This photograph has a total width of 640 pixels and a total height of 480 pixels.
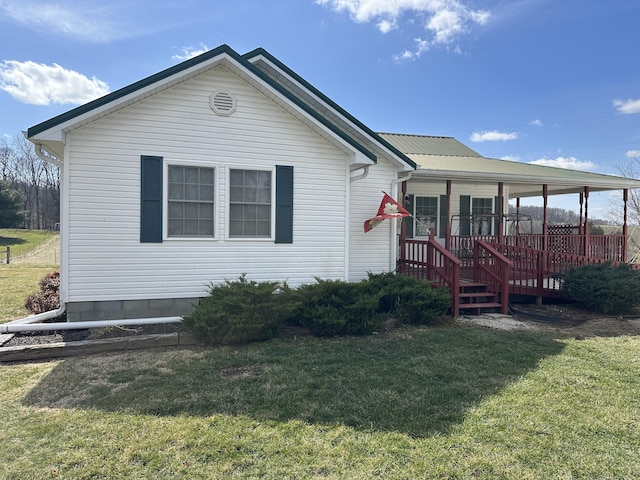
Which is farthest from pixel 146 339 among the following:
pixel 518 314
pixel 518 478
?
pixel 518 314

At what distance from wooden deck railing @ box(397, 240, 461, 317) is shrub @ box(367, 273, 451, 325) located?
51cm

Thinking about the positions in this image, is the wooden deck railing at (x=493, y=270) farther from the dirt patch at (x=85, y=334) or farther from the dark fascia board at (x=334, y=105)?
the dirt patch at (x=85, y=334)

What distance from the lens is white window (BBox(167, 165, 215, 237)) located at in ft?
22.1

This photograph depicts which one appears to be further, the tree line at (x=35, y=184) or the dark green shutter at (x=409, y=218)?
the tree line at (x=35, y=184)

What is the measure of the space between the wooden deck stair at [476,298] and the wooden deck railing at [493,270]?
0.14m

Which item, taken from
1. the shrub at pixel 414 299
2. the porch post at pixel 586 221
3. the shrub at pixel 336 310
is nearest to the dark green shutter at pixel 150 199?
the shrub at pixel 336 310

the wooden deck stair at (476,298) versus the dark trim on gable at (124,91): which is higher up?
the dark trim on gable at (124,91)

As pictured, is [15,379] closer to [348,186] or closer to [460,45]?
[348,186]

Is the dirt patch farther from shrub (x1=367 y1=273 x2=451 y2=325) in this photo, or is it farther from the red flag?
the red flag

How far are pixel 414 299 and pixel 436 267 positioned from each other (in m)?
1.49

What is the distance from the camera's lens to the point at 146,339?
5.74 m

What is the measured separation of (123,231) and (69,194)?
3.08 ft

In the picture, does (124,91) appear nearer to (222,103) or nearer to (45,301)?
(222,103)

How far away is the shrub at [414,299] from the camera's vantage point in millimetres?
7312
